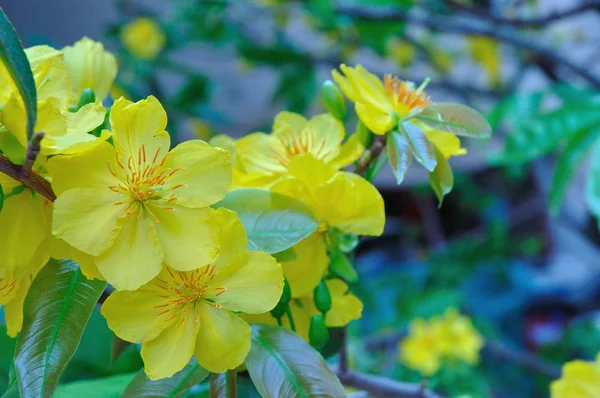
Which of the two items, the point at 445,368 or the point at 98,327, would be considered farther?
the point at 445,368

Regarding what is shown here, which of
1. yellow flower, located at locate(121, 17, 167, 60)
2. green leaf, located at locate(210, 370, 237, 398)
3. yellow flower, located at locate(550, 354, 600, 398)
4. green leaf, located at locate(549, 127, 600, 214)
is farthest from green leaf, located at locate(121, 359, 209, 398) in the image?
yellow flower, located at locate(121, 17, 167, 60)

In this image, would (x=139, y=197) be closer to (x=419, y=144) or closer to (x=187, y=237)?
(x=187, y=237)

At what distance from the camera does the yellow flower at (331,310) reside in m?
0.32

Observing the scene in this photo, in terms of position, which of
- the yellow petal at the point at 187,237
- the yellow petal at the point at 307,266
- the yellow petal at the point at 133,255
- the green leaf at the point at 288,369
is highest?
the yellow petal at the point at 187,237

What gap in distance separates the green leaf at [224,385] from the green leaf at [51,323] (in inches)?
3.1

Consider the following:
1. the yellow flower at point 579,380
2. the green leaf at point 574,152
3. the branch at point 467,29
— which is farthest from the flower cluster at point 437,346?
the yellow flower at point 579,380

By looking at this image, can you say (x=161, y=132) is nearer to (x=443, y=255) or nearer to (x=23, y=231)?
(x=23, y=231)

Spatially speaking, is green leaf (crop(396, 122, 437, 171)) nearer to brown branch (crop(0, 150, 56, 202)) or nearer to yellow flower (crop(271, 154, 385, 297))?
Answer: yellow flower (crop(271, 154, 385, 297))

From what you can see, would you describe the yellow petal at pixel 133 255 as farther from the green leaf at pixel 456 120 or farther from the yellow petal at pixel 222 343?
the green leaf at pixel 456 120

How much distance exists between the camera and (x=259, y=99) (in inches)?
101

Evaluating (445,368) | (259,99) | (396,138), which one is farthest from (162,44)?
(396,138)

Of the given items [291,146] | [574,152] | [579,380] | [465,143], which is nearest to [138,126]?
[291,146]

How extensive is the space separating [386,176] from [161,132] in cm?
210

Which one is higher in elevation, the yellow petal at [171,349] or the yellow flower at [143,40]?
the yellow petal at [171,349]
